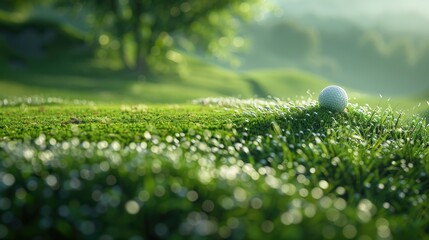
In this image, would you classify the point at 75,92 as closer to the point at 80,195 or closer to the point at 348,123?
the point at 348,123

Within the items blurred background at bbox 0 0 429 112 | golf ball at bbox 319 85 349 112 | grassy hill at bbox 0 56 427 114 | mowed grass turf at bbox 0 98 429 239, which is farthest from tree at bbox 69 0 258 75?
mowed grass turf at bbox 0 98 429 239

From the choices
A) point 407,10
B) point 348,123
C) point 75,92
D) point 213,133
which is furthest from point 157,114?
point 407,10

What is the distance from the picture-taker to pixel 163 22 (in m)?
34.1

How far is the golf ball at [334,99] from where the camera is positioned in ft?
43.0

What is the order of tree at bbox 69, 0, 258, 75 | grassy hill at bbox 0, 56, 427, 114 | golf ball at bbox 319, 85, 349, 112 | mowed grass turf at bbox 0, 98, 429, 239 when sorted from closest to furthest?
mowed grass turf at bbox 0, 98, 429, 239 < golf ball at bbox 319, 85, 349, 112 < grassy hill at bbox 0, 56, 427, 114 < tree at bbox 69, 0, 258, 75

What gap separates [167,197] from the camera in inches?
254

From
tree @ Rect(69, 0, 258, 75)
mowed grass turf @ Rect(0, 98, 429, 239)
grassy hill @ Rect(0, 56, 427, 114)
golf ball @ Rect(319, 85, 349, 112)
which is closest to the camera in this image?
mowed grass turf @ Rect(0, 98, 429, 239)

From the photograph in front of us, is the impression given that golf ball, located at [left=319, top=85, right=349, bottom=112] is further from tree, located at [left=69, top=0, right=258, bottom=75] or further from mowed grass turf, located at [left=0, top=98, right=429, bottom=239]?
tree, located at [left=69, top=0, right=258, bottom=75]

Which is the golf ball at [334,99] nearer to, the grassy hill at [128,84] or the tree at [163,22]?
the grassy hill at [128,84]

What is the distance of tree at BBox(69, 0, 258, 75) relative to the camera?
33.6 metres

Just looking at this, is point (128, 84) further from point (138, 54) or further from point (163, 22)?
point (163, 22)

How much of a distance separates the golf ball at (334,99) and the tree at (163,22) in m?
21.6

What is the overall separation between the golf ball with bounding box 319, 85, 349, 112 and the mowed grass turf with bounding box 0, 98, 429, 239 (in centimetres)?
113

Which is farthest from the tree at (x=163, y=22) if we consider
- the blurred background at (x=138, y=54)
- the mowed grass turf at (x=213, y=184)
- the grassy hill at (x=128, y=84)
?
the mowed grass turf at (x=213, y=184)
